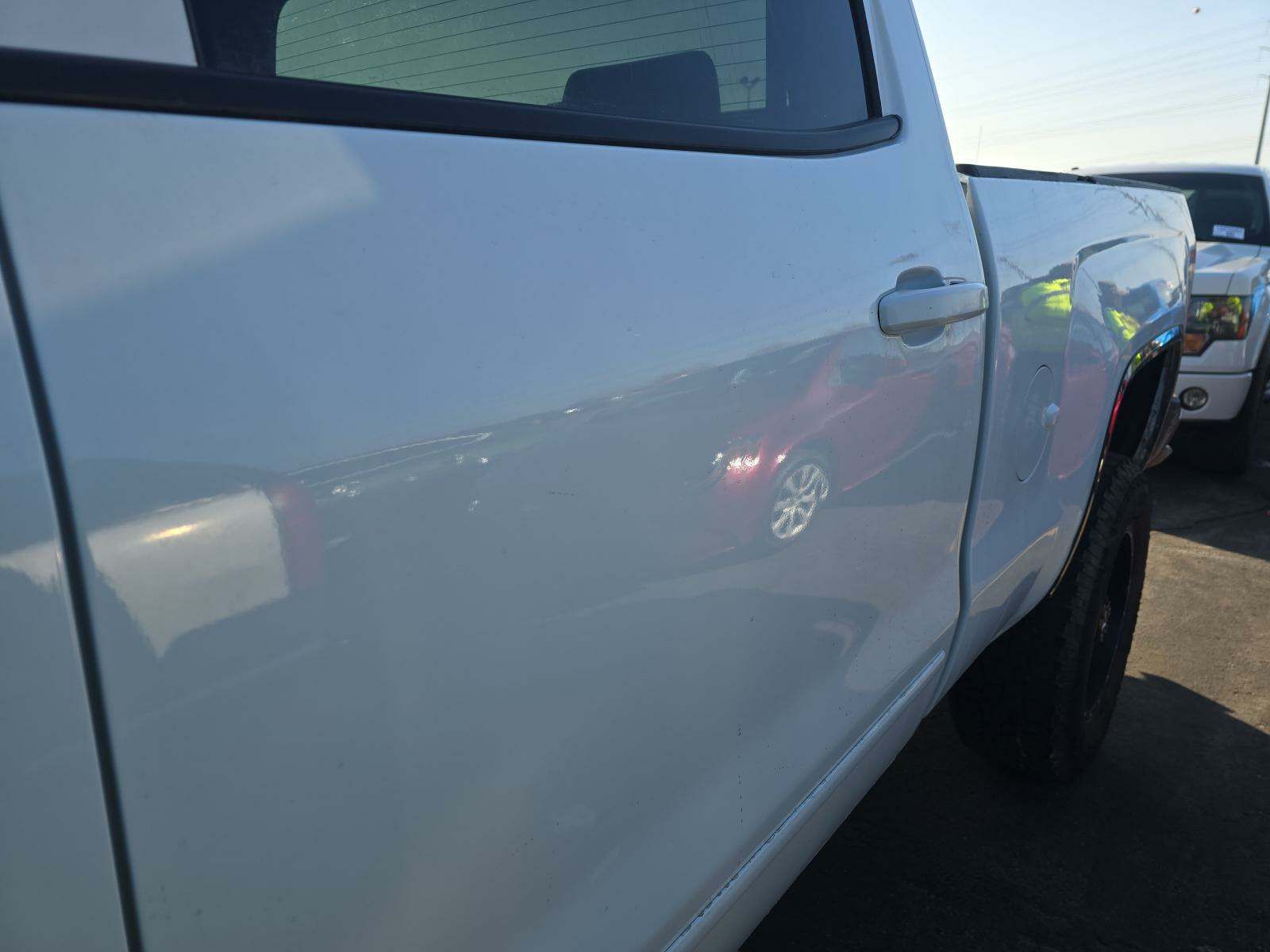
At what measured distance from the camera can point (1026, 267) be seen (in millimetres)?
1768

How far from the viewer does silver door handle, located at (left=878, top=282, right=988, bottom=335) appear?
1331 mm

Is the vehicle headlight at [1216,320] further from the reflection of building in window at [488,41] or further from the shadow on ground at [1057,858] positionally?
the reflection of building in window at [488,41]

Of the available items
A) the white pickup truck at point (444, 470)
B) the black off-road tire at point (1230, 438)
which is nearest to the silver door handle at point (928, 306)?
the white pickup truck at point (444, 470)

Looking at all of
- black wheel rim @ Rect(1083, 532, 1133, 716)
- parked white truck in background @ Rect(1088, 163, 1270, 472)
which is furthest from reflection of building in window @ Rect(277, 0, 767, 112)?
parked white truck in background @ Rect(1088, 163, 1270, 472)

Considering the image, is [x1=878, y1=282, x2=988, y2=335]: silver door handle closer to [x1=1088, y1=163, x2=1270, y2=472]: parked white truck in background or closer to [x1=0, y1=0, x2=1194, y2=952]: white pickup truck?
[x1=0, y1=0, x2=1194, y2=952]: white pickup truck

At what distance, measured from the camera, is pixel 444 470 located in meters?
0.75

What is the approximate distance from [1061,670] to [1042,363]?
30.6 inches

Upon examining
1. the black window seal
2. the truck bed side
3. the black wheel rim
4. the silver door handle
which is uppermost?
the black window seal

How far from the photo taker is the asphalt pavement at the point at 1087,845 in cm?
211

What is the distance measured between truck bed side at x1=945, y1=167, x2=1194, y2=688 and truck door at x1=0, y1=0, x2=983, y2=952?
445 millimetres

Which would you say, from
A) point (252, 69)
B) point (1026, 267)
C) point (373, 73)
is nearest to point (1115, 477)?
point (1026, 267)

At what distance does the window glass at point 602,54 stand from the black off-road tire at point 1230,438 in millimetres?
4636

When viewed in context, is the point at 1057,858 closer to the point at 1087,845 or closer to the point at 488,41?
the point at 1087,845

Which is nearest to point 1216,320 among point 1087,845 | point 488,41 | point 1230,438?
point 1230,438
